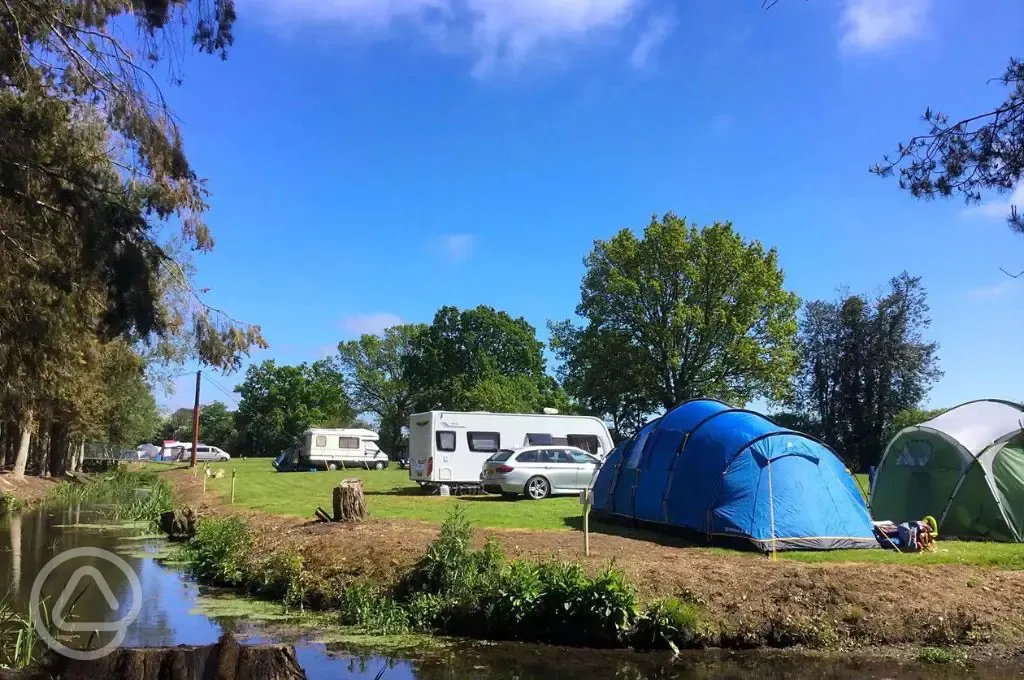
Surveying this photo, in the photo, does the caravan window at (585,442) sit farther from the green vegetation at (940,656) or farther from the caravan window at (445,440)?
the green vegetation at (940,656)

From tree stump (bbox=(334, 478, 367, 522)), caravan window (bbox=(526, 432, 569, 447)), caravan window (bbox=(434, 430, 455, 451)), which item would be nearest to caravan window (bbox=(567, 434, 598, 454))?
caravan window (bbox=(526, 432, 569, 447))

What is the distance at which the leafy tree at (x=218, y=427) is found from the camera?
8094 centimetres

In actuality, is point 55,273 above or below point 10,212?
below

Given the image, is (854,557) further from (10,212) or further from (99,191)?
(10,212)

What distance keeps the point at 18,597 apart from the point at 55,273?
4310mm

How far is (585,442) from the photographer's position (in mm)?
25078

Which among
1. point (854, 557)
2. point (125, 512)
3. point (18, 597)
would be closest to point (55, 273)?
point (18, 597)

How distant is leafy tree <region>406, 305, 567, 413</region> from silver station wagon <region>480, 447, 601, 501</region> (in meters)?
37.1

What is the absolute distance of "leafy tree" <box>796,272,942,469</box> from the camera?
4803 centimetres

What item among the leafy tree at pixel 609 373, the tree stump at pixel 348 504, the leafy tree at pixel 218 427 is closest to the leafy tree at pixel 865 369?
the leafy tree at pixel 609 373

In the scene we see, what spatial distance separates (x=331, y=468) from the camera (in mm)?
43469

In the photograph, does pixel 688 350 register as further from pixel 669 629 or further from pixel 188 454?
pixel 188 454

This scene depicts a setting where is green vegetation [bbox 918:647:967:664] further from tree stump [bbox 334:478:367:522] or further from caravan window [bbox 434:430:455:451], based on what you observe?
caravan window [bbox 434:430:455:451]

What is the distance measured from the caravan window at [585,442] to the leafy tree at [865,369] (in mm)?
28405
